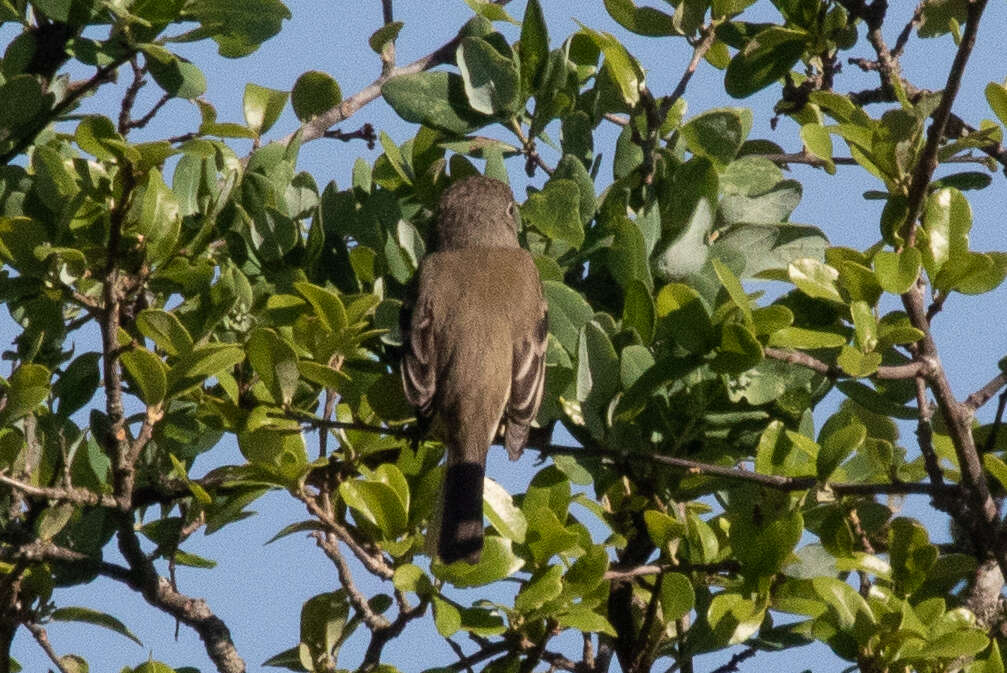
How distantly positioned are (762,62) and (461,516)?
5.72 feet

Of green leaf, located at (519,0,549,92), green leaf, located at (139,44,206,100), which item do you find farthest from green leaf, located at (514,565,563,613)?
green leaf, located at (139,44,206,100)

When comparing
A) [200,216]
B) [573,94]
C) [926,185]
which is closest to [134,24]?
[200,216]

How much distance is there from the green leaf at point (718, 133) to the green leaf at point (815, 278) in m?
0.60

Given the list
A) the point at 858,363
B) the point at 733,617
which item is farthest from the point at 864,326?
the point at 733,617

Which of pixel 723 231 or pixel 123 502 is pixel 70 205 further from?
pixel 723 231

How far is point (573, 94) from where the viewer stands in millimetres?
4691

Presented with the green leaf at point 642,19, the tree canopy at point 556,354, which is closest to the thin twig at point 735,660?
the tree canopy at point 556,354

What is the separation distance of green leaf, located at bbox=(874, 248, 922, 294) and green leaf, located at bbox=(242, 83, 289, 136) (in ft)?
7.34

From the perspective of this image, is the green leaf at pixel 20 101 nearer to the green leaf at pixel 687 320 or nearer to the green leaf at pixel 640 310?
the green leaf at pixel 640 310

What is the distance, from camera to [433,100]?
15.2 feet

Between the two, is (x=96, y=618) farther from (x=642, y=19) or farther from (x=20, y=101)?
(x=642, y=19)

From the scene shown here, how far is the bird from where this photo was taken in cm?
496

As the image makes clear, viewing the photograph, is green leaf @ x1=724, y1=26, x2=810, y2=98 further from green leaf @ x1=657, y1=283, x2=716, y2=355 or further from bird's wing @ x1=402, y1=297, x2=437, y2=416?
bird's wing @ x1=402, y1=297, x2=437, y2=416

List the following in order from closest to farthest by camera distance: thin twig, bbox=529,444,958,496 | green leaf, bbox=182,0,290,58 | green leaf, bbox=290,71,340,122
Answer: thin twig, bbox=529,444,958,496 → green leaf, bbox=182,0,290,58 → green leaf, bbox=290,71,340,122
